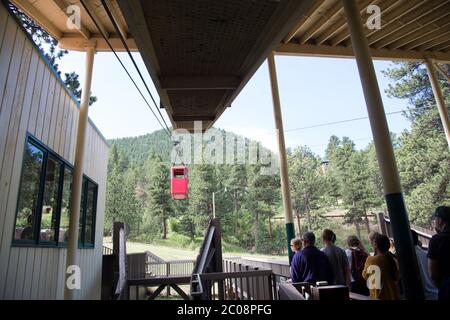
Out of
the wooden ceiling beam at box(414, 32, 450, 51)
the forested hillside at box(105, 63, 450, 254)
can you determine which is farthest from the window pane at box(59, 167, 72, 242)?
the forested hillside at box(105, 63, 450, 254)

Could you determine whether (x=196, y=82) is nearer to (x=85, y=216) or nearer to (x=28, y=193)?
(x=28, y=193)

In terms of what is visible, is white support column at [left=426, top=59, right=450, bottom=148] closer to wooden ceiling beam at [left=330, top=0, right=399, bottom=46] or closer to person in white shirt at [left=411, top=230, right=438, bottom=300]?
wooden ceiling beam at [left=330, top=0, right=399, bottom=46]

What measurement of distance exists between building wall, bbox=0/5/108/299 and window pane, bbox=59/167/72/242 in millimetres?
241

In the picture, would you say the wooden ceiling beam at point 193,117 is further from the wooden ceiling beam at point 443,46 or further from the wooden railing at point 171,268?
the wooden railing at point 171,268

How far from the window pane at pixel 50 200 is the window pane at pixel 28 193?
29cm

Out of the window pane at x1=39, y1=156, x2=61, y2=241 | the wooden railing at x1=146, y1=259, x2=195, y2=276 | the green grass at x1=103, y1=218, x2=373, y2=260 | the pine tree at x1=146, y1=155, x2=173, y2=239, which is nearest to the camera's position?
the window pane at x1=39, y1=156, x2=61, y2=241

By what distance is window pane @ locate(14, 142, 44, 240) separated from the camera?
386cm

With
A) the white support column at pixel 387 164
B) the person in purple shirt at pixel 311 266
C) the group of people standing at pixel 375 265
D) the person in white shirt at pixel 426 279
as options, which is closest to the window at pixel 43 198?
the person in purple shirt at pixel 311 266

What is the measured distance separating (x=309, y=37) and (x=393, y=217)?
514cm

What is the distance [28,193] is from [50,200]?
0.86m

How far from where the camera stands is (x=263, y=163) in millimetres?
40062

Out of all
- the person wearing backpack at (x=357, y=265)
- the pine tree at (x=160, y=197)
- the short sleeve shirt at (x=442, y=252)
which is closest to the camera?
the short sleeve shirt at (x=442, y=252)

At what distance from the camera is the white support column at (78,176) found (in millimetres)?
5129
